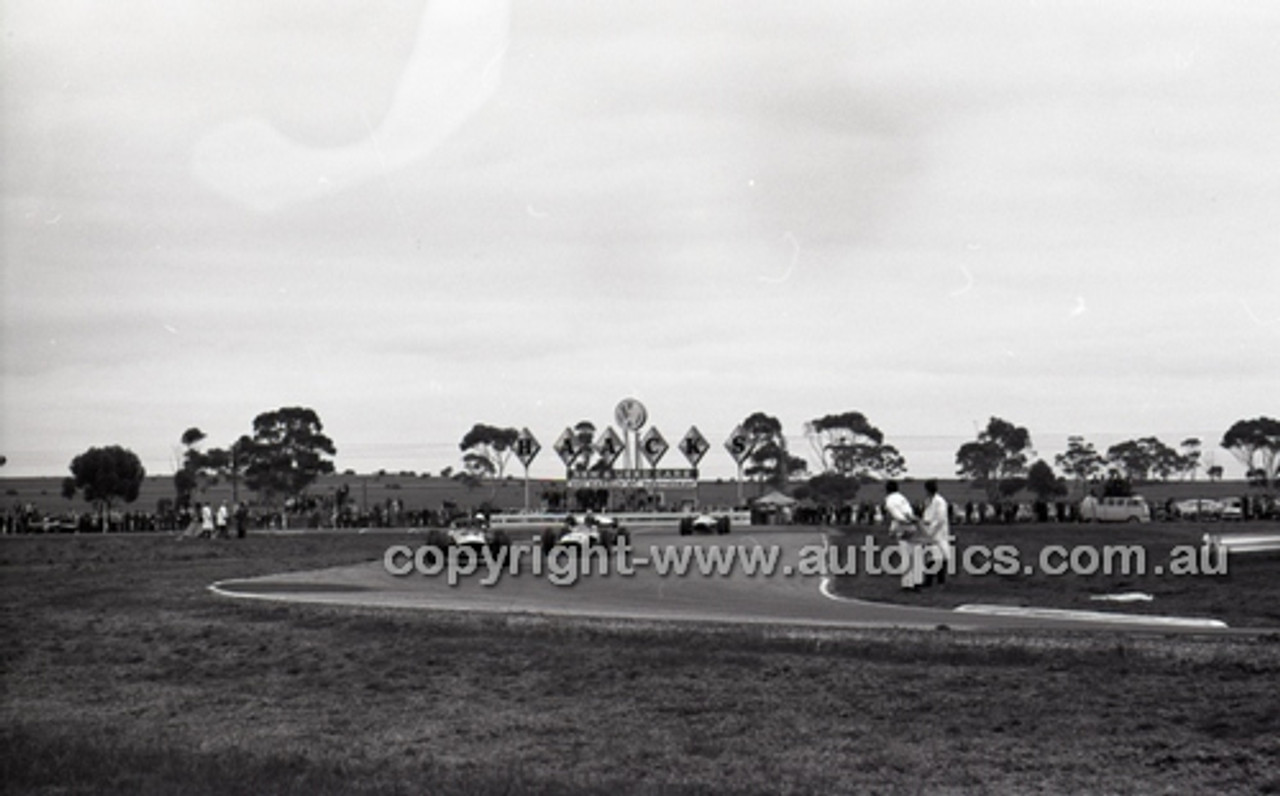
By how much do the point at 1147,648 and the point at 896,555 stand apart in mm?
21025

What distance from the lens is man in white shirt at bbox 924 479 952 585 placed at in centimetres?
2250

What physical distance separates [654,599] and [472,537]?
1884 centimetres

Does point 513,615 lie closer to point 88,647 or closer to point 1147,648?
point 88,647

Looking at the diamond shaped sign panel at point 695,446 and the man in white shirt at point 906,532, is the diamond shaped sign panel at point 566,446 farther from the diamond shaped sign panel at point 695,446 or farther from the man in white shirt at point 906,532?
the man in white shirt at point 906,532

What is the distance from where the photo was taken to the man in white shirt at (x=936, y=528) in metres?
22.5

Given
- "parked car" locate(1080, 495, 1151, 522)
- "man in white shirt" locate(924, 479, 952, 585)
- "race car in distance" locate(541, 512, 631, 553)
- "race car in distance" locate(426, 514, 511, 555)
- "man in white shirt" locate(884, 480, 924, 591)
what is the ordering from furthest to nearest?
"parked car" locate(1080, 495, 1151, 522) < "race car in distance" locate(426, 514, 511, 555) < "race car in distance" locate(541, 512, 631, 553) < "man in white shirt" locate(884, 480, 924, 591) < "man in white shirt" locate(924, 479, 952, 585)

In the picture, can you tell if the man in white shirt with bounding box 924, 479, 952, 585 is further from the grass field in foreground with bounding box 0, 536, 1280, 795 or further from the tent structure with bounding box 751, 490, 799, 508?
the tent structure with bounding box 751, 490, 799, 508

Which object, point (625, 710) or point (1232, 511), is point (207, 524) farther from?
point (1232, 511)

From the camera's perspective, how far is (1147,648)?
16.6 m

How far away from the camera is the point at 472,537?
148 ft

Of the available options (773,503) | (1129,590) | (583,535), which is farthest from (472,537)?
(773,503)

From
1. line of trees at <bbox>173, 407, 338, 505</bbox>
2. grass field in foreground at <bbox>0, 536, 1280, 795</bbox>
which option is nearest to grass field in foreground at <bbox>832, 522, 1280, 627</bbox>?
grass field in foreground at <bbox>0, 536, 1280, 795</bbox>

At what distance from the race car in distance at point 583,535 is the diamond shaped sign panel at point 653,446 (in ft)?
140

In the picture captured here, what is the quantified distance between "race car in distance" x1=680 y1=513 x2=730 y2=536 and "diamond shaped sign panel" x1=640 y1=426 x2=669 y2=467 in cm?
2433
